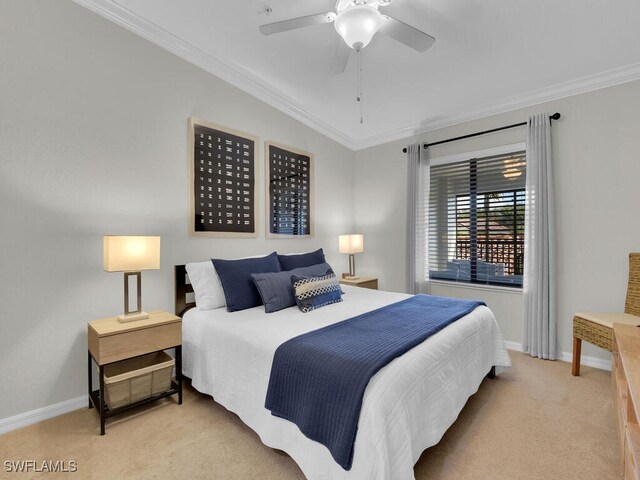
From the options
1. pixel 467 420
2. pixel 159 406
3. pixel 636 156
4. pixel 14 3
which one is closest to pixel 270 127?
pixel 14 3

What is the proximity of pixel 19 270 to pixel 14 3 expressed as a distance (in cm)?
173

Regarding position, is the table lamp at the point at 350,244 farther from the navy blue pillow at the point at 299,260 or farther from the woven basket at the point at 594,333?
the woven basket at the point at 594,333

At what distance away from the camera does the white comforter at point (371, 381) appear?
4.24 ft

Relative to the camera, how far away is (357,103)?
3.61 m

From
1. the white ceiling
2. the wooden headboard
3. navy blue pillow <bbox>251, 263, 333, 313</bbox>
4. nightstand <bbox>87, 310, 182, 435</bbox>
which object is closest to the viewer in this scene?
nightstand <bbox>87, 310, 182, 435</bbox>

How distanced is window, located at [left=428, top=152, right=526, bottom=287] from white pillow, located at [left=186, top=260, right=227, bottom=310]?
2.76 metres

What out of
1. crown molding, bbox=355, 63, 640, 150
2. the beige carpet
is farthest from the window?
the beige carpet

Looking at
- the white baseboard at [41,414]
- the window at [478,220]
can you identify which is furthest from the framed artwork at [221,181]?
the window at [478,220]

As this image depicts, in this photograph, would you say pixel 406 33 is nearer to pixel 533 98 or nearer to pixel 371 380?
pixel 371 380

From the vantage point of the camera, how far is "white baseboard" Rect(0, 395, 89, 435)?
1.96 metres

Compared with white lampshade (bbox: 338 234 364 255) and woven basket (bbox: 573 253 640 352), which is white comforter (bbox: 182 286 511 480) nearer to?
woven basket (bbox: 573 253 640 352)

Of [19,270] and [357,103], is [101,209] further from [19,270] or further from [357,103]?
[357,103]

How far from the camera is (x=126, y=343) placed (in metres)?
2.01

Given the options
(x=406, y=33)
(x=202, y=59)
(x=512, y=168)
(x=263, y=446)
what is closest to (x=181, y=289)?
(x=263, y=446)
